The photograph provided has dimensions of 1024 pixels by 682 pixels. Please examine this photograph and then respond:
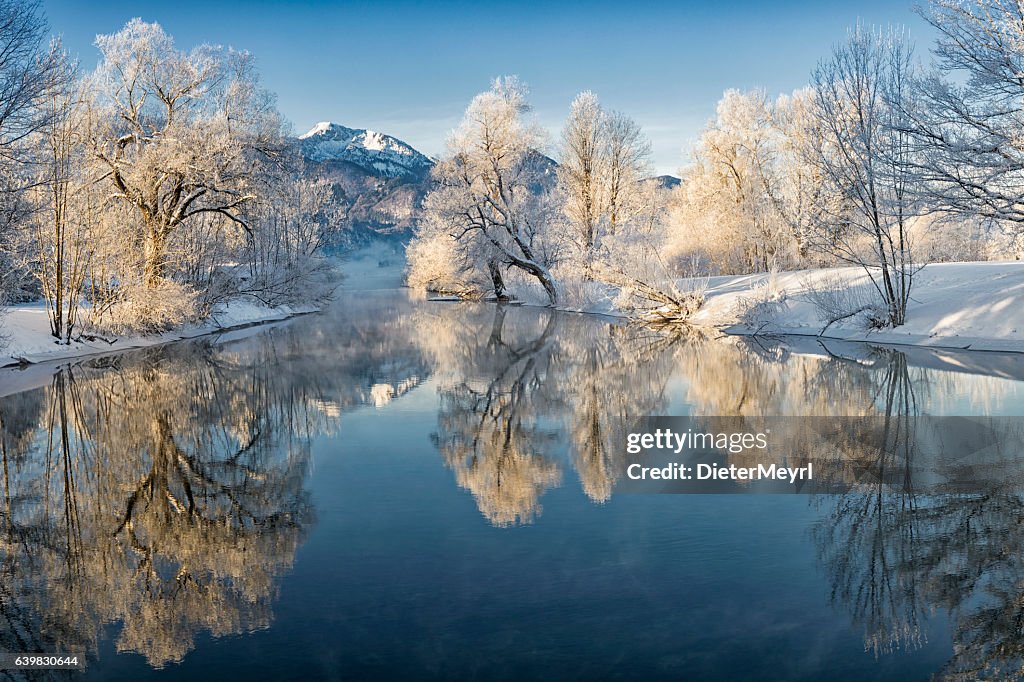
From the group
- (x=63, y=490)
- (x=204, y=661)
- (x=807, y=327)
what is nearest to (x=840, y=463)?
(x=204, y=661)

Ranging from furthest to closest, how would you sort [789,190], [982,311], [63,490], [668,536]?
[789,190]
[982,311]
[63,490]
[668,536]

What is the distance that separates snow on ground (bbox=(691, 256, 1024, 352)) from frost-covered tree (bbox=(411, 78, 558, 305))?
14.0 m

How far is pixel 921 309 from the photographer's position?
2216 cm

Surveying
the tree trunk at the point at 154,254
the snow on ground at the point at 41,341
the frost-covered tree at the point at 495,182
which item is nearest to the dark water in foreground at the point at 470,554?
the snow on ground at the point at 41,341

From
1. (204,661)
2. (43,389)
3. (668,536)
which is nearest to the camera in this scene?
(204,661)

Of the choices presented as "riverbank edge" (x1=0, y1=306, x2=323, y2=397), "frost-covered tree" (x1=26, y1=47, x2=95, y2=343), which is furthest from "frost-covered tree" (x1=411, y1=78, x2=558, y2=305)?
"frost-covered tree" (x1=26, y1=47, x2=95, y2=343)

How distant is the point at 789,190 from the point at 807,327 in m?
16.5

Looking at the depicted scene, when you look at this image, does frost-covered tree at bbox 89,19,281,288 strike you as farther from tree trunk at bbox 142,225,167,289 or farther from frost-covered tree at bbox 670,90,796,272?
frost-covered tree at bbox 670,90,796,272

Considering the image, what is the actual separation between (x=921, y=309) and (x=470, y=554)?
2019 cm

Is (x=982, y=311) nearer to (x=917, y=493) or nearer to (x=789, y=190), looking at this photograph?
(x=917, y=493)

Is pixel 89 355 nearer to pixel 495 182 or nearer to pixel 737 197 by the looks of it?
pixel 495 182

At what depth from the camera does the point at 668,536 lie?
6098 millimetres

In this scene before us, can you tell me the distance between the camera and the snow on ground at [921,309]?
19.4 m

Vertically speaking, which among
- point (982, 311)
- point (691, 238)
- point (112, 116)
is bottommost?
point (982, 311)
